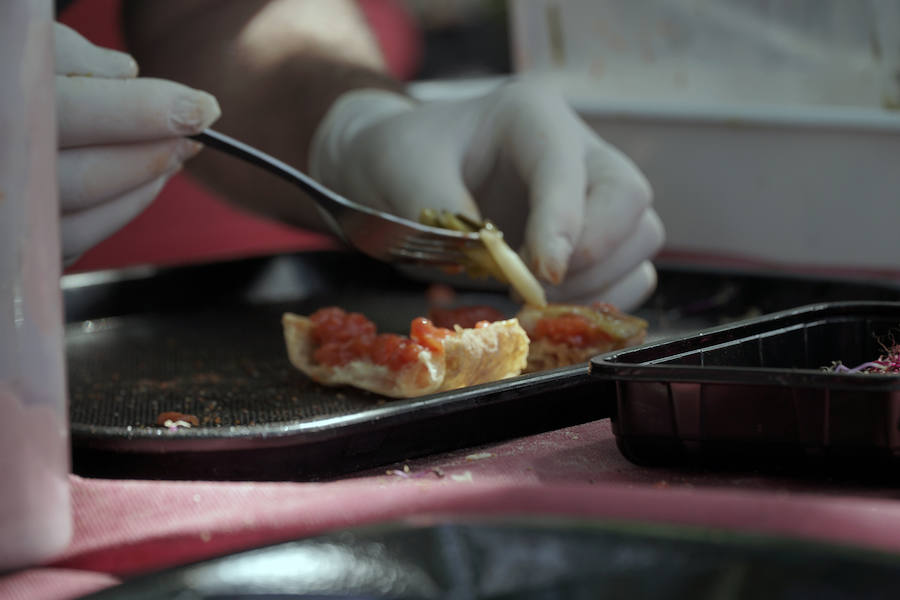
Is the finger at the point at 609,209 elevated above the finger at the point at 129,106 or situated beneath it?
situated beneath

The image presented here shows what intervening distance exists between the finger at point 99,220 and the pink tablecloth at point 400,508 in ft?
1.48

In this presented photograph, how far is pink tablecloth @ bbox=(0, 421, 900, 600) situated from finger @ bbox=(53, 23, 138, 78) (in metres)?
0.43

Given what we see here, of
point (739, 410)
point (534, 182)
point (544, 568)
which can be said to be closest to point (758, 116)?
point (534, 182)

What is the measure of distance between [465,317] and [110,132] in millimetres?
393

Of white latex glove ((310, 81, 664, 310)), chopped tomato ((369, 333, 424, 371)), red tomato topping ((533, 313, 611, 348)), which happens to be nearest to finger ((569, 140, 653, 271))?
white latex glove ((310, 81, 664, 310))

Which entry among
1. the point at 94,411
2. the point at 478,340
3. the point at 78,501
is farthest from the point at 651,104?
the point at 78,501

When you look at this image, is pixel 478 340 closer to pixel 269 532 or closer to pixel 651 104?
pixel 269 532

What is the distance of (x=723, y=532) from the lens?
12.7 inches

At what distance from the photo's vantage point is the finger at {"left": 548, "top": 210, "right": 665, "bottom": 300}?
1.22 meters

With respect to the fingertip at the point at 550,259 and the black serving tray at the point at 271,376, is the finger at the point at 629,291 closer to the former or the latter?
the black serving tray at the point at 271,376

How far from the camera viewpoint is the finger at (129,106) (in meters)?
0.83

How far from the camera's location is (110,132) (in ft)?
2.81

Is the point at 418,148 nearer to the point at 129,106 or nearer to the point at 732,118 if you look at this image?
the point at 129,106

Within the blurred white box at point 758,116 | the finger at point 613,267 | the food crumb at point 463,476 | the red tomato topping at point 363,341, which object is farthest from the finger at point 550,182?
the blurred white box at point 758,116
